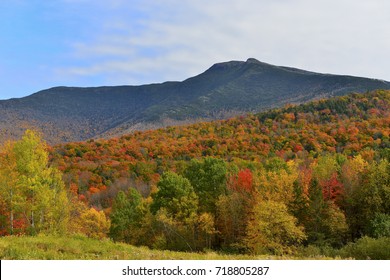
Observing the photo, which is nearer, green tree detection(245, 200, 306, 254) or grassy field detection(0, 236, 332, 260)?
grassy field detection(0, 236, 332, 260)

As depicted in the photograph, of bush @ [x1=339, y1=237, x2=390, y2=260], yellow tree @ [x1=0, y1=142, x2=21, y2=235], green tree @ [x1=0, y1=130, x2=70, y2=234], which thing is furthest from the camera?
yellow tree @ [x1=0, y1=142, x2=21, y2=235]

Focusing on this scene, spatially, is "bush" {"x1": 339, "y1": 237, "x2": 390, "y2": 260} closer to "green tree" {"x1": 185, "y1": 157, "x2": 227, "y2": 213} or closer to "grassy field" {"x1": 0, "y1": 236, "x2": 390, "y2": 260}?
"grassy field" {"x1": 0, "y1": 236, "x2": 390, "y2": 260}

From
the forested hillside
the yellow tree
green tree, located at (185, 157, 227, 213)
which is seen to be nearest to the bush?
the forested hillside

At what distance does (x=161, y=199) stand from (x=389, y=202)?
25021 mm

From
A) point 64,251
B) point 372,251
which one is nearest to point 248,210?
point 372,251

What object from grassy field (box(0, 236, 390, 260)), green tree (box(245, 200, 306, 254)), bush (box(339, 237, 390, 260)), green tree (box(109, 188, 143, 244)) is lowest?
green tree (box(109, 188, 143, 244))

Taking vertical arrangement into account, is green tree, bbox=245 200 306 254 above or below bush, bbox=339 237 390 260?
below

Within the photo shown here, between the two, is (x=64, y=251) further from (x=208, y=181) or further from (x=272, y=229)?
(x=208, y=181)

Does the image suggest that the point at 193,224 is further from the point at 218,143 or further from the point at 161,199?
the point at 218,143

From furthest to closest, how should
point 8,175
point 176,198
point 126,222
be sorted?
1. point 126,222
2. point 176,198
3. point 8,175

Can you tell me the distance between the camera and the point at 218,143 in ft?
480

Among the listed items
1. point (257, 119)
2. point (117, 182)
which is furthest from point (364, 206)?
point (257, 119)

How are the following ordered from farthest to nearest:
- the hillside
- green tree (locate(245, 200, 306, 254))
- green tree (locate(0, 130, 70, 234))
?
the hillside, green tree (locate(245, 200, 306, 254)), green tree (locate(0, 130, 70, 234))

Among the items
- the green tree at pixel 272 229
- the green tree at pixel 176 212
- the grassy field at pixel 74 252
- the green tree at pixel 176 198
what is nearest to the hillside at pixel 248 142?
the green tree at pixel 176 198
